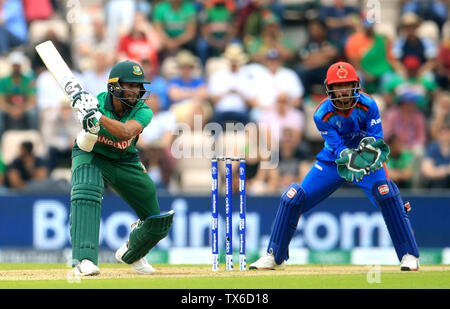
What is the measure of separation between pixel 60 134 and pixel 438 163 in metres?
4.72

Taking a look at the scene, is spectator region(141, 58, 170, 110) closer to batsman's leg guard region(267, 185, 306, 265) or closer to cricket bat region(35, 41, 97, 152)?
batsman's leg guard region(267, 185, 306, 265)

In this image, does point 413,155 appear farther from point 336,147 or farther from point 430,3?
point 336,147

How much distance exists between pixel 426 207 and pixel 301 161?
5.39ft

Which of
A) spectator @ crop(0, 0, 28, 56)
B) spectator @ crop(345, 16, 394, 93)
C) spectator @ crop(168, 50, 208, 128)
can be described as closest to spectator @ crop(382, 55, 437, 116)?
spectator @ crop(345, 16, 394, 93)

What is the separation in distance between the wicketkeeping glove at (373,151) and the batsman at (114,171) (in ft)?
5.36

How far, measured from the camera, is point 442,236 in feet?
37.3

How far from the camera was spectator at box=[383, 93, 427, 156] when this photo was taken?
41.5 ft

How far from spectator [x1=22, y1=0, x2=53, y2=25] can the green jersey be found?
6524 mm

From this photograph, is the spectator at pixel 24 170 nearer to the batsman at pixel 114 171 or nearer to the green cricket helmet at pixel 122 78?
the batsman at pixel 114 171

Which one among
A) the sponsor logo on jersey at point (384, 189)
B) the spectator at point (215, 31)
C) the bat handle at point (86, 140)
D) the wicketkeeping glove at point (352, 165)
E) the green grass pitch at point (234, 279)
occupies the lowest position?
the green grass pitch at point (234, 279)

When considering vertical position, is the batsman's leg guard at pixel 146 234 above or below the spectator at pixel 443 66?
below

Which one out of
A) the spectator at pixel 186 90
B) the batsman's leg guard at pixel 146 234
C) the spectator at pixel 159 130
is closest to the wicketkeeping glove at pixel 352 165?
the batsman's leg guard at pixel 146 234

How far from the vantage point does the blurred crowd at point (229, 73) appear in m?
12.1
